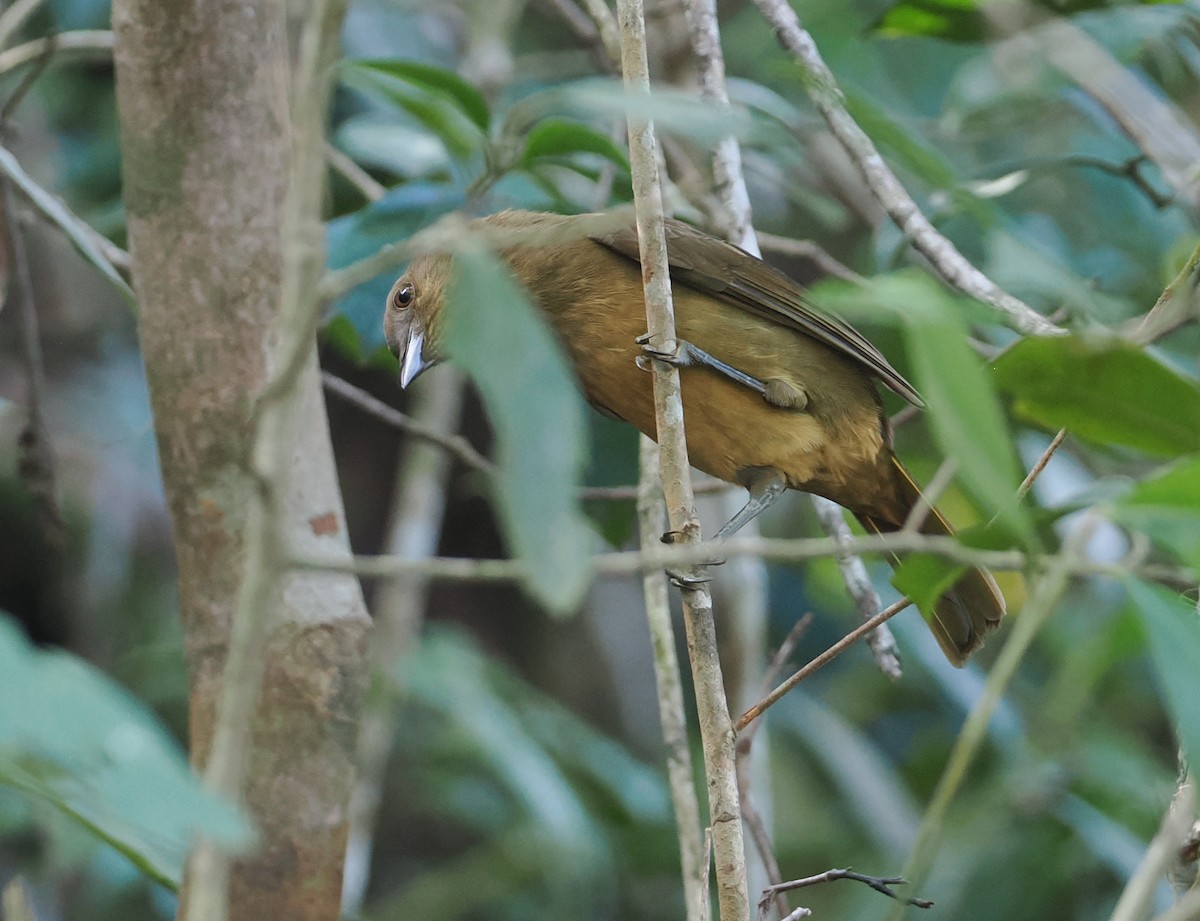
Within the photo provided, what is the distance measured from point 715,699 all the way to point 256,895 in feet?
2.53

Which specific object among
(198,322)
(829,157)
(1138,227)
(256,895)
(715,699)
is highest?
(829,157)

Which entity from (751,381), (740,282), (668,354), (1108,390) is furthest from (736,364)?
(1108,390)

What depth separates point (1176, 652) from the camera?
1156 millimetres

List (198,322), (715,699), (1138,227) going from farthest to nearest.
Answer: (1138,227) < (198,322) < (715,699)

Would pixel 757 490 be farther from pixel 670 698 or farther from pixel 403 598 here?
pixel 403 598

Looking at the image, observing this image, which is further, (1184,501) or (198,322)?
(198,322)

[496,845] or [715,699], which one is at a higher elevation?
[715,699]

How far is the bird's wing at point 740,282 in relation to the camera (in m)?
3.25

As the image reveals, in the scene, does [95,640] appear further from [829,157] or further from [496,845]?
[829,157]

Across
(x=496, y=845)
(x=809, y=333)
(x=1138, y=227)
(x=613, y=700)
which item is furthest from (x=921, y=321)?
(x=613, y=700)

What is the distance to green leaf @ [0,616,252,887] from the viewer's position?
0.93 m

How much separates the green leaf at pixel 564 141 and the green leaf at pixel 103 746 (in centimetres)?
193

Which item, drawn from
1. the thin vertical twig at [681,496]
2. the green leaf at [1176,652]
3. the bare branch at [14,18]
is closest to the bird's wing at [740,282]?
the thin vertical twig at [681,496]

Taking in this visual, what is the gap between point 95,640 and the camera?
477 centimetres
